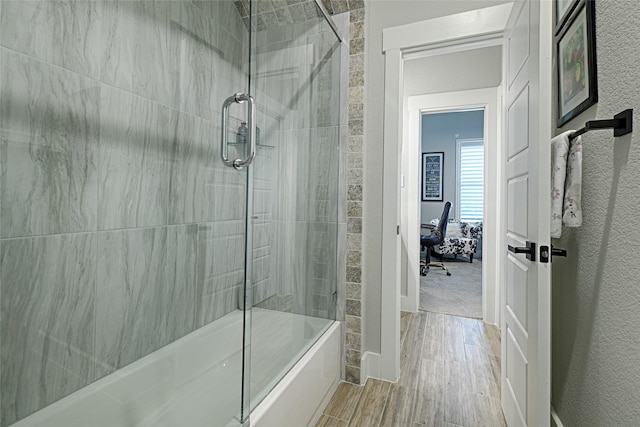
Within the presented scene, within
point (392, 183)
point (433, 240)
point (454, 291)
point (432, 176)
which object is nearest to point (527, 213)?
point (392, 183)

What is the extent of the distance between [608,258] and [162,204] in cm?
179

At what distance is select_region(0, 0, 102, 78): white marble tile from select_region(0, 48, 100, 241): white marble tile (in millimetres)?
39

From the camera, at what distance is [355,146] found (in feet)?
6.79

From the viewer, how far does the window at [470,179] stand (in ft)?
21.5

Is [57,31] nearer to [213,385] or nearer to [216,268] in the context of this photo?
[216,268]

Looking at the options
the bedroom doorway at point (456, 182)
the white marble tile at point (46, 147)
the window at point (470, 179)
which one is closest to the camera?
the white marble tile at point (46, 147)

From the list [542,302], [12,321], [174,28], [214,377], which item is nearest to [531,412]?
[542,302]

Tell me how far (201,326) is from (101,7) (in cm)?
150

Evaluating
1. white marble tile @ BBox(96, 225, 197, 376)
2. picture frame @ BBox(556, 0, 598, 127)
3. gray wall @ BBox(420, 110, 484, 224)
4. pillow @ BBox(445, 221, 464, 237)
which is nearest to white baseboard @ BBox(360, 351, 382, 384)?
white marble tile @ BBox(96, 225, 197, 376)

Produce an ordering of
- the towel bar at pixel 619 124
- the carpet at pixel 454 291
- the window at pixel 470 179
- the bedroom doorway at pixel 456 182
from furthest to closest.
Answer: the window at pixel 470 179 → the bedroom doorway at pixel 456 182 → the carpet at pixel 454 291 → the towel bar at pixel 619 124

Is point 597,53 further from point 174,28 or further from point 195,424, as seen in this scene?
point 195,424

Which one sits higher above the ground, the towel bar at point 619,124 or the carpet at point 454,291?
the towel bar at point 619,124

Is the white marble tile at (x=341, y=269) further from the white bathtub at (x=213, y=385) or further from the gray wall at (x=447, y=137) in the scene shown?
the gray wall at (x=447, y=137)

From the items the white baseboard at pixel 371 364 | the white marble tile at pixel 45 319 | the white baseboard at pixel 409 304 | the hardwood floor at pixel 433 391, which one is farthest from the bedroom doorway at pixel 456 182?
the white marble tile at pixel 45 319
